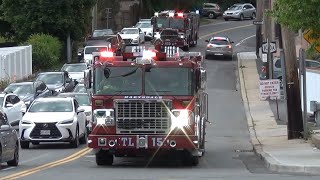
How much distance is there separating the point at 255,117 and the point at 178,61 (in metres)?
19.2

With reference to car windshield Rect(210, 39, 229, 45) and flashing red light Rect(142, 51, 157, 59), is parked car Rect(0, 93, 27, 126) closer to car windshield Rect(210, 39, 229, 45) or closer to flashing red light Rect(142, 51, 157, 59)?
flashing red light Rect(142, 51, 157, 59)

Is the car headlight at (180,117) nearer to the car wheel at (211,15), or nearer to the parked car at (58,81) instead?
the parked car at (58,81)

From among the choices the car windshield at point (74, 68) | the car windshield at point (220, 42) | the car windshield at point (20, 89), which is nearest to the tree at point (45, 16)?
the car windshield at point (220, 42)

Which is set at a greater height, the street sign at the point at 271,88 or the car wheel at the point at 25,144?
the street sign at the point at 271,88

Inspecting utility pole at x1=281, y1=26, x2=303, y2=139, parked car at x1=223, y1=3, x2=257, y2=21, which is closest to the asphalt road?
utility pole at x1=281, y1=26, x2=303, y2=139

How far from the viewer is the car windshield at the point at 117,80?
23.1 m

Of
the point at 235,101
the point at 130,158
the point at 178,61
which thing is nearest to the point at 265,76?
the point at 235,101

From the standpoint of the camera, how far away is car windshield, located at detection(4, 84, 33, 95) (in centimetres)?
4359

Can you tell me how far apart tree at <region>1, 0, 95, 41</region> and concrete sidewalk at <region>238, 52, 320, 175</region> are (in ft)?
46.7

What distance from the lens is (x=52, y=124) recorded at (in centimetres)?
3098

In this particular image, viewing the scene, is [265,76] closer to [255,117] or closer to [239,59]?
[255,117]

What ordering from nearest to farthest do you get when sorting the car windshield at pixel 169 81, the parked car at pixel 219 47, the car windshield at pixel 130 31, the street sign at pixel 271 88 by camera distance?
the car windshield at pixel 169 81 → the street sign at pixel 271 88 → the parked car at pixel 219 47 → the car windshield at pixel 130 31

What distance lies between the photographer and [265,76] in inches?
2023

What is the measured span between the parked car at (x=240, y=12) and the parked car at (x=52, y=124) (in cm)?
6669
